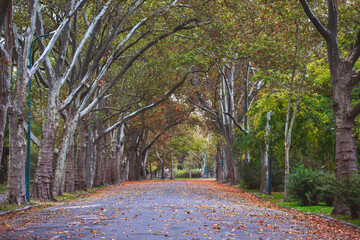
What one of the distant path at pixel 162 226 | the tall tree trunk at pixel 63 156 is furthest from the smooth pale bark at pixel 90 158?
the distant path at pixel 162 226

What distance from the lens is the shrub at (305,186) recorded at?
48.8 ft

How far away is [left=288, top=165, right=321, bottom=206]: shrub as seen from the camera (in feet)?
48.8

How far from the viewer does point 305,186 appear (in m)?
15.3

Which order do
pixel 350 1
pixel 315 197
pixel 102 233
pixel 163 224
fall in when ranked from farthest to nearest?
pixel 350 1, pixel 315 197, pixel 163 224, pixel 102 233

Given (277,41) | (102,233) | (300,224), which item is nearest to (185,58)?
(277,41)

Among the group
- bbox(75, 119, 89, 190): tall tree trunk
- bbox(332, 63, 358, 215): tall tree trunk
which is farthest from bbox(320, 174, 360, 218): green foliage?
bbox(75, 119, 89, 190): tall tree trunk

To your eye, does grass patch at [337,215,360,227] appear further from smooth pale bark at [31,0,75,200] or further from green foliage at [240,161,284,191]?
green foliage at [240,161,284,191]

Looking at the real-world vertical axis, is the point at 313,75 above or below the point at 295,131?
above

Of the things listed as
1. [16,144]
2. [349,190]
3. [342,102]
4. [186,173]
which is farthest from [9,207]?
[186,173]

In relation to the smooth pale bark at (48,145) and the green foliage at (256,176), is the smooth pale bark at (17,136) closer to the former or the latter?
the smooth pale bark at (48,145)

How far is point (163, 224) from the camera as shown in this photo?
930 centimetres

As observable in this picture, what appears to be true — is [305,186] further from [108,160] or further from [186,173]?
[186,173]

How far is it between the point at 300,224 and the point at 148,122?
28436 mm

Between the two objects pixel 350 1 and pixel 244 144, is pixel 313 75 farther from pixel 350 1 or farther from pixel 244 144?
pixel 244 144
